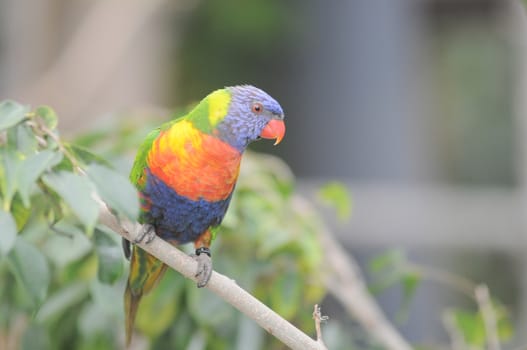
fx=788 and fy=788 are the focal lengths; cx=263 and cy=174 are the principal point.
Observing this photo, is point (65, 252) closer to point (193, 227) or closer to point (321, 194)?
point (193, 227)

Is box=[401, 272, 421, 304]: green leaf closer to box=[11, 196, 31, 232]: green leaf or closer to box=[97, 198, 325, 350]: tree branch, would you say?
box=[97, 198, 325, 350]: tree branch

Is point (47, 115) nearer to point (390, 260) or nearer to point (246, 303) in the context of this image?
point (246, 303)

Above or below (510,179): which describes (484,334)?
above

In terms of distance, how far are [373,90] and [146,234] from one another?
3018 mm

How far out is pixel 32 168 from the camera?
0.90 metres

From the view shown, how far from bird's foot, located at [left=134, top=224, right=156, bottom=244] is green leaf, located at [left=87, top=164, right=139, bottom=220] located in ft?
0.52

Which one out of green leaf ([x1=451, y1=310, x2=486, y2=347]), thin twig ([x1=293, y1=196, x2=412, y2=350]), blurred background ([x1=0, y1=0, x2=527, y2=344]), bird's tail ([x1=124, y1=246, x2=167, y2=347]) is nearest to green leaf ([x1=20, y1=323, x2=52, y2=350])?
bird's tail ([x1=124, y1=246, x2=167, y2=347])

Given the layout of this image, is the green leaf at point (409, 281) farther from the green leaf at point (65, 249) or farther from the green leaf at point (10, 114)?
the green leaf at point (10, 114)

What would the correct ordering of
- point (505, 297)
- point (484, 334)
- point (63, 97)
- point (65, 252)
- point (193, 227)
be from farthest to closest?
1. point (505, 297)
2. point (63, 97)
3. point (484, 334)
4. point (65, 252)
5. point (193, 227)

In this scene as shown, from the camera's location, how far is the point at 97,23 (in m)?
3.63

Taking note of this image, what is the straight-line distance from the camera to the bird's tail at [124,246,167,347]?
1282mm

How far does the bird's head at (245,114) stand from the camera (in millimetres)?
1188

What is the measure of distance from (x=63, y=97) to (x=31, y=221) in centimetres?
214

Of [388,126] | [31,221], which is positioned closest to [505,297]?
[388,126]
